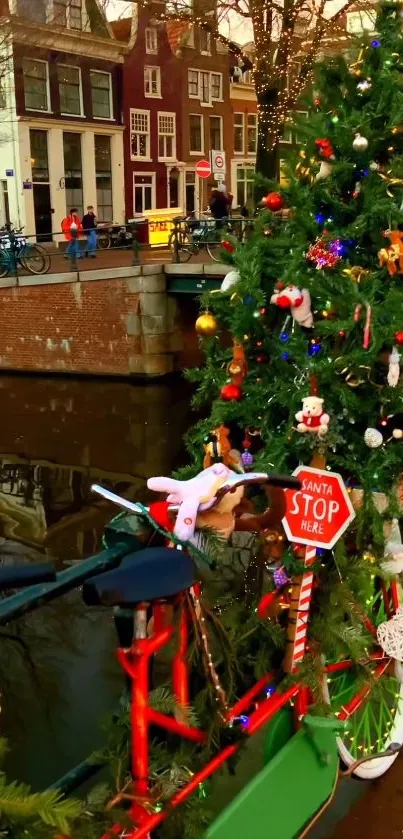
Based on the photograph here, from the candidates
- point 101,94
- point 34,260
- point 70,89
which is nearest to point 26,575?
point 34,260

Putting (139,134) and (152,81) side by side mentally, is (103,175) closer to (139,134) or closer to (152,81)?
(139,134)

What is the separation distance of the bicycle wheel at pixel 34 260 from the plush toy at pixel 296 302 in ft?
40.4

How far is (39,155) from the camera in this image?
21484mm

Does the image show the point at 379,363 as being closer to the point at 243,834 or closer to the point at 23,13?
the point at 243,834

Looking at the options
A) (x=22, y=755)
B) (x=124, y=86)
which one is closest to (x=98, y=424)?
(x=22, y=755)

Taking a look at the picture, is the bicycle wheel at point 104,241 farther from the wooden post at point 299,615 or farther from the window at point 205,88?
the wooden post at point 299,615

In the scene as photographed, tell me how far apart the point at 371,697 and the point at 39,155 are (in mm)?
21233

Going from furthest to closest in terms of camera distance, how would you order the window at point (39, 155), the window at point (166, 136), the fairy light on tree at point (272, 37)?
the window at point (166, 136), the window at point (39, 155), the fairy light on tree at point (272, 37)

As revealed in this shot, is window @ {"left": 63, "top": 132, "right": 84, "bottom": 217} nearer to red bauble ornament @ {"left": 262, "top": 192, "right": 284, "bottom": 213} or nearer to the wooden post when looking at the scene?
red bauble ornament @ {"left": 262, "top": 192, "right": 284, "bottom": 213}

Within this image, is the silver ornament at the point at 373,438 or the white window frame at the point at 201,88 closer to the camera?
the silver ornament at the point at 373,438

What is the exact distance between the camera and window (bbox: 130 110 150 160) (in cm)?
2445

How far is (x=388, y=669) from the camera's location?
2.59m

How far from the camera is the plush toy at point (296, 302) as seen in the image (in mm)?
2352

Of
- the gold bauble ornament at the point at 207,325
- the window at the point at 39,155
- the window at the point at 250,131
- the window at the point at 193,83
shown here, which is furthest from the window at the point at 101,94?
the gold bauble ornament at the point at 207,325
